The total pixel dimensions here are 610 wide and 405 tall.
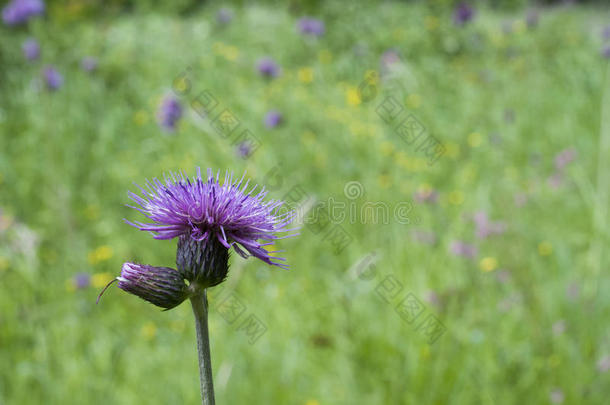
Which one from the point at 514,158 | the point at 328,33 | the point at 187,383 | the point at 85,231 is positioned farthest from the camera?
the point at 328,33

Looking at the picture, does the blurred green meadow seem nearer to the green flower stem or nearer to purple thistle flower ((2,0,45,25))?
purple thistle flower ((2,0,45,25))

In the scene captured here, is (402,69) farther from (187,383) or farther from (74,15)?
(74,15)

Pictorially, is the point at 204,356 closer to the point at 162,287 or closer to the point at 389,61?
the point at 162,287

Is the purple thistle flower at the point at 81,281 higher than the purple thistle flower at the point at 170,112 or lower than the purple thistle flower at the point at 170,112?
lower

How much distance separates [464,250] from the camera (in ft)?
8.36

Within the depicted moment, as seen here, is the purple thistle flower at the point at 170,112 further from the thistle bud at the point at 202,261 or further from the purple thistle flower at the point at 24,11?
the thistle bud at the point at 202,261

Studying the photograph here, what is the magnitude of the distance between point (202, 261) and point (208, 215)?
0.27ft

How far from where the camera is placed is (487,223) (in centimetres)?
267

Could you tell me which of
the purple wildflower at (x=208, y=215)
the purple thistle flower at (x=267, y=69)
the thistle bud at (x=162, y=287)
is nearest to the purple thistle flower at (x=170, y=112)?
the purple thistle flower at (x=267, y=69)

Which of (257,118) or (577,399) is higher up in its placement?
(257,118)

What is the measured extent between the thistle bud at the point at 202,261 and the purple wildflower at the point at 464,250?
1.96 meters

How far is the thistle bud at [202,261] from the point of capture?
744 mm

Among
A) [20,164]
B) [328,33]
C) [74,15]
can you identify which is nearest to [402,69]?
[20,164]

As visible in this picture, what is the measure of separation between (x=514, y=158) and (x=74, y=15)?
5041 millimetres
